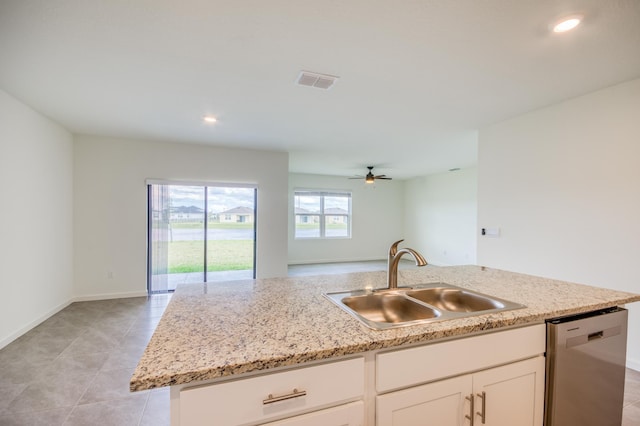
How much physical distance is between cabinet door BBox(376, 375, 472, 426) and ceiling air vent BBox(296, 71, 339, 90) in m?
2.30

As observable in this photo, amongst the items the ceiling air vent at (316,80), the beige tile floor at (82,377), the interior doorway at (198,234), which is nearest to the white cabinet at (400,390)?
the beige tile floor at (82,377)

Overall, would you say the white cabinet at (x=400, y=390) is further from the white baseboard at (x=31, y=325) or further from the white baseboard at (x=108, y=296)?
the white baseboard at (x=108, y=296)

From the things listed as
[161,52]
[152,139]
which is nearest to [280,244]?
[152,139]

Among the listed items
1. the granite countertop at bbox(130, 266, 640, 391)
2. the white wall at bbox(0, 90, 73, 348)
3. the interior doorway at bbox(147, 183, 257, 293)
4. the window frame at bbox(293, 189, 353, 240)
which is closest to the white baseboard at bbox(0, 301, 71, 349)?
the white wall at bbox(0, 90, 73, 348)

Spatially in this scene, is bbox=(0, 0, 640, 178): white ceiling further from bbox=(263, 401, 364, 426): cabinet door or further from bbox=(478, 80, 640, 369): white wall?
bbox=(263, 401, 364, 426): cabinet door

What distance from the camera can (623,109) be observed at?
8.16 ft

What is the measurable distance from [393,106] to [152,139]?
3.74 m

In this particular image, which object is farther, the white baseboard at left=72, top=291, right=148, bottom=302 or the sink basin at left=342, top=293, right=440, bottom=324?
the white baseboard at left=72, top=291, right=148, bottom=302

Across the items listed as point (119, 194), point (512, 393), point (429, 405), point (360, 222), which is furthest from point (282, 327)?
point (360, 222)

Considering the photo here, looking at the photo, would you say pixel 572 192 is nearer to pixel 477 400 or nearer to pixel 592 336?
pixel 592 336

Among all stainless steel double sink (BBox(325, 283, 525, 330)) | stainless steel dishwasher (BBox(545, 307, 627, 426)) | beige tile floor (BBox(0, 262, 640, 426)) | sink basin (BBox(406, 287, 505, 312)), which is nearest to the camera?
stainless steel dishwasher (BBox(545, 307, 627, 426))

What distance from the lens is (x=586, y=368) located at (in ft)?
4.47

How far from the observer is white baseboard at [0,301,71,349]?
2.82 meters

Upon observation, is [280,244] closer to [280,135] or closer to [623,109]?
[280,135]
